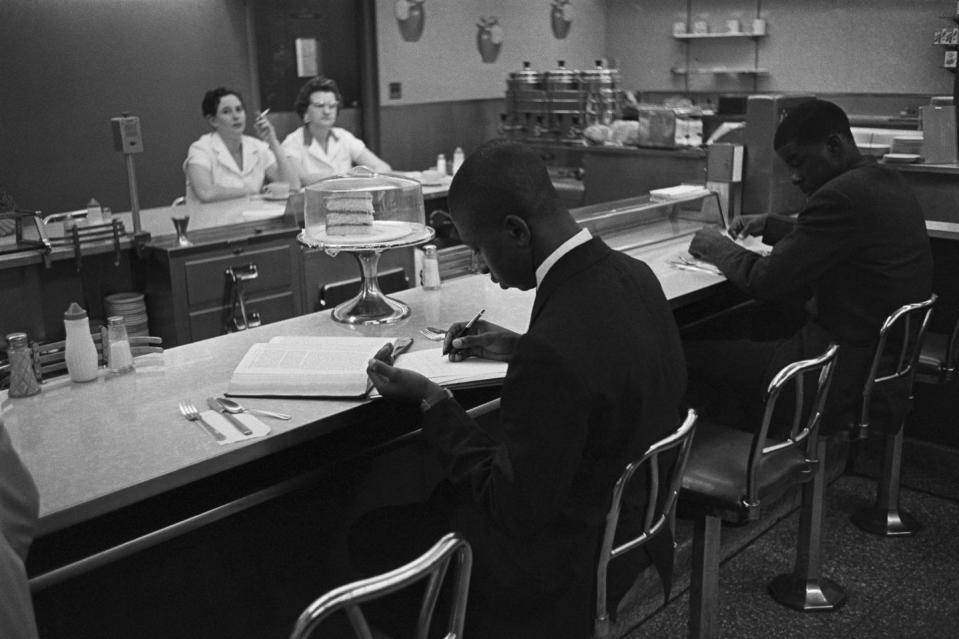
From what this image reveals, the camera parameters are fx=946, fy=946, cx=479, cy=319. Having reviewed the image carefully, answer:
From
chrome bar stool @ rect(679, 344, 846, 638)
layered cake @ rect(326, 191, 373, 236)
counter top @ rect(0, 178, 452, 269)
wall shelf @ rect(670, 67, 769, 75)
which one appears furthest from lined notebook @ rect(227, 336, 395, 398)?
wall shelf @ rect(670, 67, 769, 75)

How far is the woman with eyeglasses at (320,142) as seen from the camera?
19.5 ft

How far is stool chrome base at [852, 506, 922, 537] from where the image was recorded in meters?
3.32

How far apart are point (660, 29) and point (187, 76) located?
5206mm

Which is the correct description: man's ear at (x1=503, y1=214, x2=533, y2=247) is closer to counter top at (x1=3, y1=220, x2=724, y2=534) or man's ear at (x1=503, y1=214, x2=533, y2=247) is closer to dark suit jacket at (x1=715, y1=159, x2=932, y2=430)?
counter top at (x1=3, y1=220, x2=724, y2=534)

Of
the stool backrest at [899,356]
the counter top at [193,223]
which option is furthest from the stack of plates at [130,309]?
the stool backrest at [899,356]

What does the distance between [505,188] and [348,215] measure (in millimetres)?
1206

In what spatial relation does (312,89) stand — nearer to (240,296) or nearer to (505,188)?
(240,296)

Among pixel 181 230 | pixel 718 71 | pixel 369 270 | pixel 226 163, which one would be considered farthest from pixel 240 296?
pixel 718 71

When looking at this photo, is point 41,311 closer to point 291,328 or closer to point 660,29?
point 291,328

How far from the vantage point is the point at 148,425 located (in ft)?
6.46

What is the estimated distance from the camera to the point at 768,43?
918 cm

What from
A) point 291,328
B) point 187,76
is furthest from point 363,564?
point 187,76

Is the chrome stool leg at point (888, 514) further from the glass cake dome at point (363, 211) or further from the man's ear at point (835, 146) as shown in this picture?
the glass cake dome at point (363, 211)

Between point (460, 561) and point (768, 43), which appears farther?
point (768, 43)
